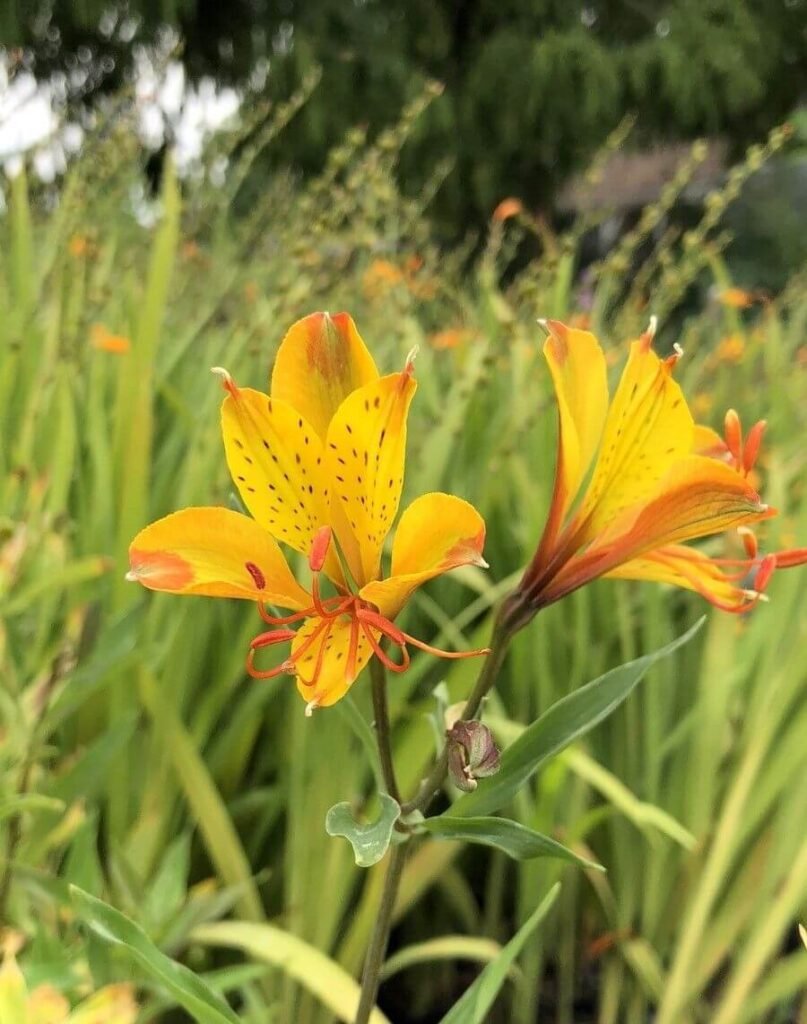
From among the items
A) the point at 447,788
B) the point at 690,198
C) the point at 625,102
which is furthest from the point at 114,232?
the point at 690,198

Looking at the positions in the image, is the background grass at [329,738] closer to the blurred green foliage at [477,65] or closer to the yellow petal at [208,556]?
the yellow petal at [208,556]

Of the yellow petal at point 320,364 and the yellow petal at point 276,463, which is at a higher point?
the yellow petal at point 320,364

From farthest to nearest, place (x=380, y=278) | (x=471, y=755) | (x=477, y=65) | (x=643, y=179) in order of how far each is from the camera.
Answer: (x=643, y=179) < (x=477, y=65) < (x=380, y=278) < (x=471, y=755)

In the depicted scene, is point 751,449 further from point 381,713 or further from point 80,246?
point 80,246

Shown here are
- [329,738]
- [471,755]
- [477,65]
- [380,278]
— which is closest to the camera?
[471,755]

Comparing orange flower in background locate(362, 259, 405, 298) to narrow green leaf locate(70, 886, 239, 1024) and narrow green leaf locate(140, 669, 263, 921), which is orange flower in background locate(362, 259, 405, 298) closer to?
narrow green leaf locate(140, 669, 263, 921)

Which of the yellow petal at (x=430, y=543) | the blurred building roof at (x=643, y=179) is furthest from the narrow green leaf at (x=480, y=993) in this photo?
the blurred building roof at (x=643, y=179)

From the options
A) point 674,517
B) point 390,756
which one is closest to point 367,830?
point 390,756
